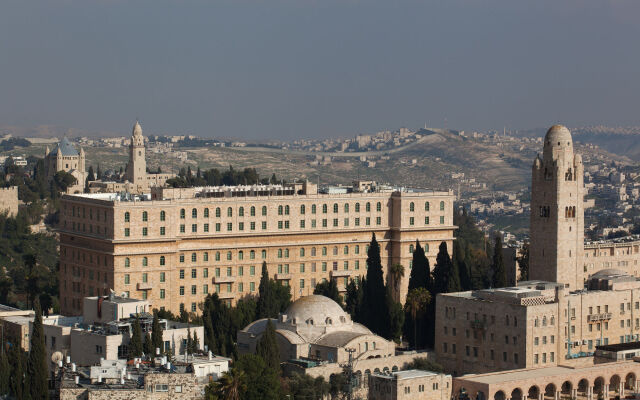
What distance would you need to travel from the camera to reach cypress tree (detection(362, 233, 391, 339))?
10975 centimetres

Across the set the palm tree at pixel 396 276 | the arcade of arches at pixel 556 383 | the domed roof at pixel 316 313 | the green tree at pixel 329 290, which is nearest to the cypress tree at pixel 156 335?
the domed roof at pixel 316 313

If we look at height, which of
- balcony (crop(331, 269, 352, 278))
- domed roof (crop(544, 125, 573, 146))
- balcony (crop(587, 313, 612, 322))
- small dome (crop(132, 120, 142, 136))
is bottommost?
balcony (crop(587, 313, 612, 322))

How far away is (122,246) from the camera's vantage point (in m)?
116

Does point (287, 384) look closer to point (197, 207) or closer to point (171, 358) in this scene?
point (171, 358)

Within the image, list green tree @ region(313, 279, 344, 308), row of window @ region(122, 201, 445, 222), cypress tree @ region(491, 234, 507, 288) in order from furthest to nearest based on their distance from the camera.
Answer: green tree @ region(313, 279, 344, 308) < row of window @ region(122, 201, 445, 222) < cypress tree @ region(491, 234, 507, 288)

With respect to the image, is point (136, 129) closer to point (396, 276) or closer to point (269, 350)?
point (396, 276)

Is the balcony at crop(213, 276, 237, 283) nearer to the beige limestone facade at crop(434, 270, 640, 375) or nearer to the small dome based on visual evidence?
the beige limestone facade at crop(434, 270, 640, 375)

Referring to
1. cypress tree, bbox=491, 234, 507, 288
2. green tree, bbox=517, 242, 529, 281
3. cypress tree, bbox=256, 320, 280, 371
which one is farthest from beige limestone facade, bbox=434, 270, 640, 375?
green tree, bbox=517, 242, 529, 281

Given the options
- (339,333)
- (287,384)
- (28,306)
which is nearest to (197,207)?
(28,306)

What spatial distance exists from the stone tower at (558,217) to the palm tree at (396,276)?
1717 cm

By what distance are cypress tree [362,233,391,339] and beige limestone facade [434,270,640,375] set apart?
6955 millimetres

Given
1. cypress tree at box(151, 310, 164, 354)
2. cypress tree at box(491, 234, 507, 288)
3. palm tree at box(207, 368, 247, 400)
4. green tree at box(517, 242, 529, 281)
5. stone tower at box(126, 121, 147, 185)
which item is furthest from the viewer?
stone tower at box(126, 121, 147, 185)

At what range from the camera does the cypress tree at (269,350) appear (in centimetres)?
9250

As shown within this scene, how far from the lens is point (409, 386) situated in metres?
90.1
